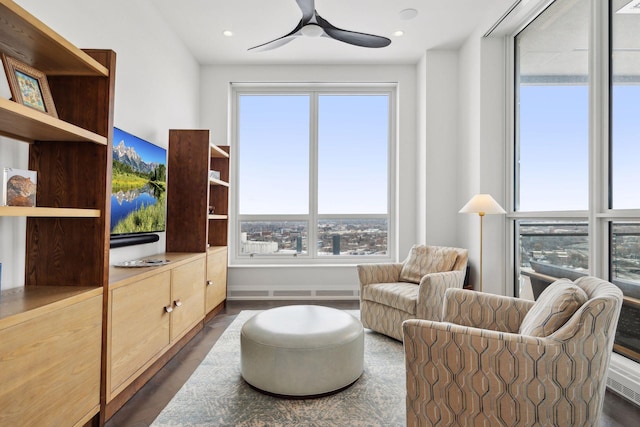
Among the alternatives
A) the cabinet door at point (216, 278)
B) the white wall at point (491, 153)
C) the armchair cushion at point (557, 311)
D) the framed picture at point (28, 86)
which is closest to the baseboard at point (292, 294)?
the cabinet door at point (216, 278)

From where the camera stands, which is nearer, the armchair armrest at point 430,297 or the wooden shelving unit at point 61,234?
the wooden shelving unit at point 61,234

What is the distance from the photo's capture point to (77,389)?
1.54 metres

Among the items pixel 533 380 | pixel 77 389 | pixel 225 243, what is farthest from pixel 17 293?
pixel 225 243

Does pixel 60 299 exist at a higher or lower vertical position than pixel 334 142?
lower

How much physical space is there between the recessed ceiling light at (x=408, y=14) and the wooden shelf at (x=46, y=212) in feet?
10.3

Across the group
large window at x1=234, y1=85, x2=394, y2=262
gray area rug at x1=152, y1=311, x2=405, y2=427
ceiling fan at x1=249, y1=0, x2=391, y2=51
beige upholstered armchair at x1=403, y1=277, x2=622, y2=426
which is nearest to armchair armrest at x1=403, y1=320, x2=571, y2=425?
beige upholstered armchair at x1=403, y1=277, x2=622, y2=426

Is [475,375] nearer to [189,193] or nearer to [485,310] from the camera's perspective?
[485,310]

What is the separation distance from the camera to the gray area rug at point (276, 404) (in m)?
1.79

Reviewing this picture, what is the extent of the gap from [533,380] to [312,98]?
4.07 metres

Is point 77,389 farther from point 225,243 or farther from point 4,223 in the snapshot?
point 225,243

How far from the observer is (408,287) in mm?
3076

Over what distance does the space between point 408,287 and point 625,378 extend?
149 centimetres

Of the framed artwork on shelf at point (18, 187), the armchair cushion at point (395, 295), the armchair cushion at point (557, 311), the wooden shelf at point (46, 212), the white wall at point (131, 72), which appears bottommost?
the armchair cushion at point (395, 295)

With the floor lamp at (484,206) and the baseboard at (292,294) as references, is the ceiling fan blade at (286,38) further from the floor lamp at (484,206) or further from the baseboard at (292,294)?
the baseboard at (292,294)
